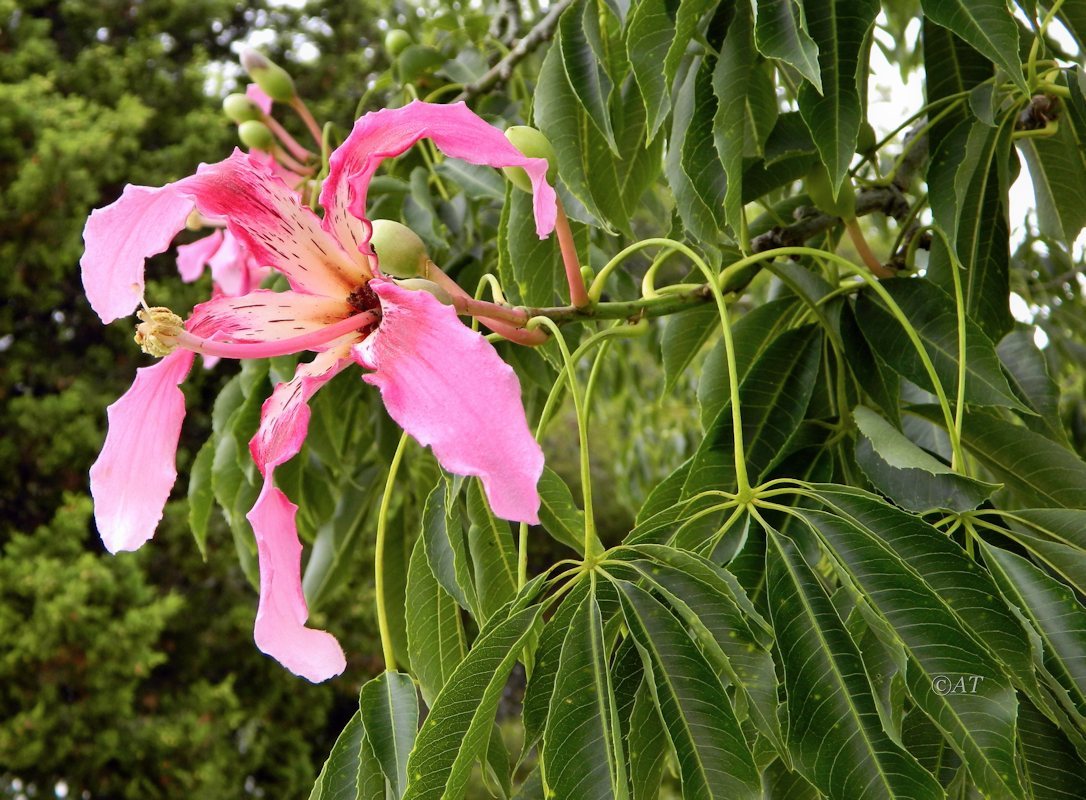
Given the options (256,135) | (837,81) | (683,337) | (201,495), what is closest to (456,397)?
(837,81)

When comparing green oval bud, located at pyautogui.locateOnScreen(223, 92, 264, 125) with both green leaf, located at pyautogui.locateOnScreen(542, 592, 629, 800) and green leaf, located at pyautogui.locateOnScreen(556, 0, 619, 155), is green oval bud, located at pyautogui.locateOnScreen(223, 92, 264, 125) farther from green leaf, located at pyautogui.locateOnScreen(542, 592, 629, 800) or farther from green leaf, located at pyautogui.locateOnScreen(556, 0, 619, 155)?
green leaf, located at pyautogui.locateOnScreen(542, 592, 629, 800)

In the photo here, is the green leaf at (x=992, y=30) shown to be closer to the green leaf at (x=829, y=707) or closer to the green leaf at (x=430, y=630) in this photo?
the green leaf at (x=829, y=707)

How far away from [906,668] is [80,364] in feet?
14.2

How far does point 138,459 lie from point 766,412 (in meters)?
0.39

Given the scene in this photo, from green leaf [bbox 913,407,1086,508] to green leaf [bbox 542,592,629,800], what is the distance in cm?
32

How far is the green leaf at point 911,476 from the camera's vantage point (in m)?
0.57

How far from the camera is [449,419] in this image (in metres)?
0.43

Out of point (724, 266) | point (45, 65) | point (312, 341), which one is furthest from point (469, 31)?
point (45, 65)

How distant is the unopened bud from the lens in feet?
1.72

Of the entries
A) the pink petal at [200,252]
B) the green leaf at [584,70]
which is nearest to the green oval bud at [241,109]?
the pink petal at [200,252]

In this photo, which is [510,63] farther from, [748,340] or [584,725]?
[584,725]

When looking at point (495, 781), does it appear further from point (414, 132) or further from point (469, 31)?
point (469, 31)

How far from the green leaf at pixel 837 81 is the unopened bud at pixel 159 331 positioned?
0.36m

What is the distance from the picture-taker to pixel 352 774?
→ 57 cm
